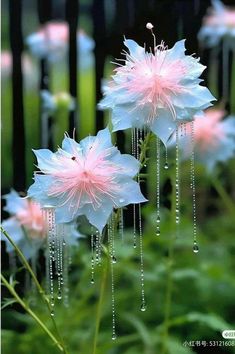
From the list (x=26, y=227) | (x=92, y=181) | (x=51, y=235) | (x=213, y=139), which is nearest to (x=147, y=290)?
(x=213, y=139)

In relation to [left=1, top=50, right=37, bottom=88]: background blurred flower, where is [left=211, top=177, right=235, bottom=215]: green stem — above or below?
below

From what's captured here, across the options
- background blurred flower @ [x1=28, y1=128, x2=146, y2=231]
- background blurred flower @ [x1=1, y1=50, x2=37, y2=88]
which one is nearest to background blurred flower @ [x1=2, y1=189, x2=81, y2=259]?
background blurred flower @ [x1=28, y1=128, x2=146, y2=231]

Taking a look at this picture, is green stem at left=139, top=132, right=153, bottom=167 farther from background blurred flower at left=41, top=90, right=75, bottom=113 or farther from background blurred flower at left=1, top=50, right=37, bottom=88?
background blurred flower at left=1, top=50, right=37, bottom=88

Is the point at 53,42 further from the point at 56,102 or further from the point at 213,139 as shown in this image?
the point at 213,139

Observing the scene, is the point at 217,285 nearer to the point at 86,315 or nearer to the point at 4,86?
the point at 86,315

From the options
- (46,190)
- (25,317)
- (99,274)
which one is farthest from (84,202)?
(99,274)

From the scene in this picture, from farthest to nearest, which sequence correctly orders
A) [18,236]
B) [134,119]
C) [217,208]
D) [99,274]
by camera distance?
1. [217,208]
2. [99,274]
3. [18,236]
4. [134,119]
